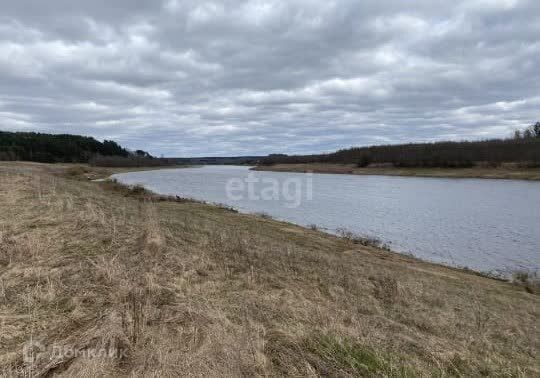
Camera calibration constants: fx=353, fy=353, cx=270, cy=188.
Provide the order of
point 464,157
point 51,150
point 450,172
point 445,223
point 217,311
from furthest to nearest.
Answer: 1. point 51,150
2. point 464,157
3. point 450,172
4. point 445,223
5. point 217,311

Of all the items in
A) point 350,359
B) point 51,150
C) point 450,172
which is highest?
point 51,150

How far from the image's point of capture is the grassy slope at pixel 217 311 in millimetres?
3395

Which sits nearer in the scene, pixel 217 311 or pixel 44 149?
pixel 217 311

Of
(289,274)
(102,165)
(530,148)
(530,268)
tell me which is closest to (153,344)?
(289,274)

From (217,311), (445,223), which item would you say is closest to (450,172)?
(445,223)

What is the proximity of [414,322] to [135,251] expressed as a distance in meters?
4.91

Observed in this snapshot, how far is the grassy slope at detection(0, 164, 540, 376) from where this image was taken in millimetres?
3395

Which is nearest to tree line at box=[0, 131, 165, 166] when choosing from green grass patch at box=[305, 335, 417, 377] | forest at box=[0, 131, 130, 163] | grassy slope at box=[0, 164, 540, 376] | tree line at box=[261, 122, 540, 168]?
forest at box=[0, 131, 130, 163]

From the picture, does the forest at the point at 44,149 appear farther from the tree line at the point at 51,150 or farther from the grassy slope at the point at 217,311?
the grassy slope at the point at 217,311

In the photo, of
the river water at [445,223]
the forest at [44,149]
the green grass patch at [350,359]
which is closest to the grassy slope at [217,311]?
the green grass patch at [350,359]

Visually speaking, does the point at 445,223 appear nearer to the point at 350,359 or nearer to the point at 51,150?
the point at 350,359

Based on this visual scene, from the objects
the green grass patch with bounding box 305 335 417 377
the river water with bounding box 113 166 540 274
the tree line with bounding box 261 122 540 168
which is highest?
the tree line with bounding box 261 122 540 168

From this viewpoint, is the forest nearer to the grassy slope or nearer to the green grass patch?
the grassy slope

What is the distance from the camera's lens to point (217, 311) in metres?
4.36
